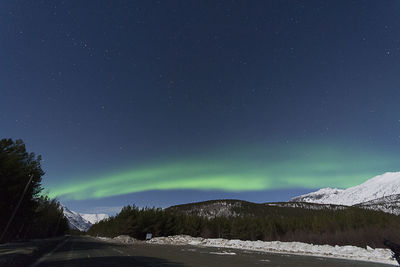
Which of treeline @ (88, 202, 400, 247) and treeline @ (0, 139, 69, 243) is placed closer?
treeline @ (0, 139, 69, 243)

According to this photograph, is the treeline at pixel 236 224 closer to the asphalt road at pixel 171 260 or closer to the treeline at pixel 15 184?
the treeline at pixel 15 184

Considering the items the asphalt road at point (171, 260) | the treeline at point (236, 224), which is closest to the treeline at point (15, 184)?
the asphalt road at point (171, 260)

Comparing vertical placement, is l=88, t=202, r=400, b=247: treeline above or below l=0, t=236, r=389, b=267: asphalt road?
above

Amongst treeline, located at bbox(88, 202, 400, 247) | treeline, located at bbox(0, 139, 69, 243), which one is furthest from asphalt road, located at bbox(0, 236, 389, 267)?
treeline, located at bbox(88, 202, 400, 247)

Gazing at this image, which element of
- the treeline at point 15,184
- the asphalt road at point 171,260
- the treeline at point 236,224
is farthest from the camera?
the treeline at point 236,224

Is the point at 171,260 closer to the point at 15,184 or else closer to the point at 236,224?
the point at 15,184

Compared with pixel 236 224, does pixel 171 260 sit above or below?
below

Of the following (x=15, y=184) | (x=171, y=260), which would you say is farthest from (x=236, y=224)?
(x=171, y=260)

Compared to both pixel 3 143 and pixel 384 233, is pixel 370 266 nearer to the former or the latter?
pixel 384 233

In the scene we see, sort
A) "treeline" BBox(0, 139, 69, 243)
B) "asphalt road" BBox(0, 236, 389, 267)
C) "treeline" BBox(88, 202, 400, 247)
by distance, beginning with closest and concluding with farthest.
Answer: "asphalt road" BBox(0, 236, 389, 267)
"treeline" BBox(0, 139, 69, 243)
"treeline" BBox(88, 202, 400, 247)

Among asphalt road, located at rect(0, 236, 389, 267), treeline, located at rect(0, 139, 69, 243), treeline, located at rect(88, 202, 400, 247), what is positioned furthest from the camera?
treeline, located at rect(88, 202, 400, 247)

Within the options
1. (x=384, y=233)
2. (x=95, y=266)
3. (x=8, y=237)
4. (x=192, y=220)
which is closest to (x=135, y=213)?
(x=192, y=220)

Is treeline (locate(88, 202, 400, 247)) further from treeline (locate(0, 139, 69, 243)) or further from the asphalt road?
the asphalt road

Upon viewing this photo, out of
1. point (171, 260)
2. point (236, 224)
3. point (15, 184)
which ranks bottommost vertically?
point (171, 260)
